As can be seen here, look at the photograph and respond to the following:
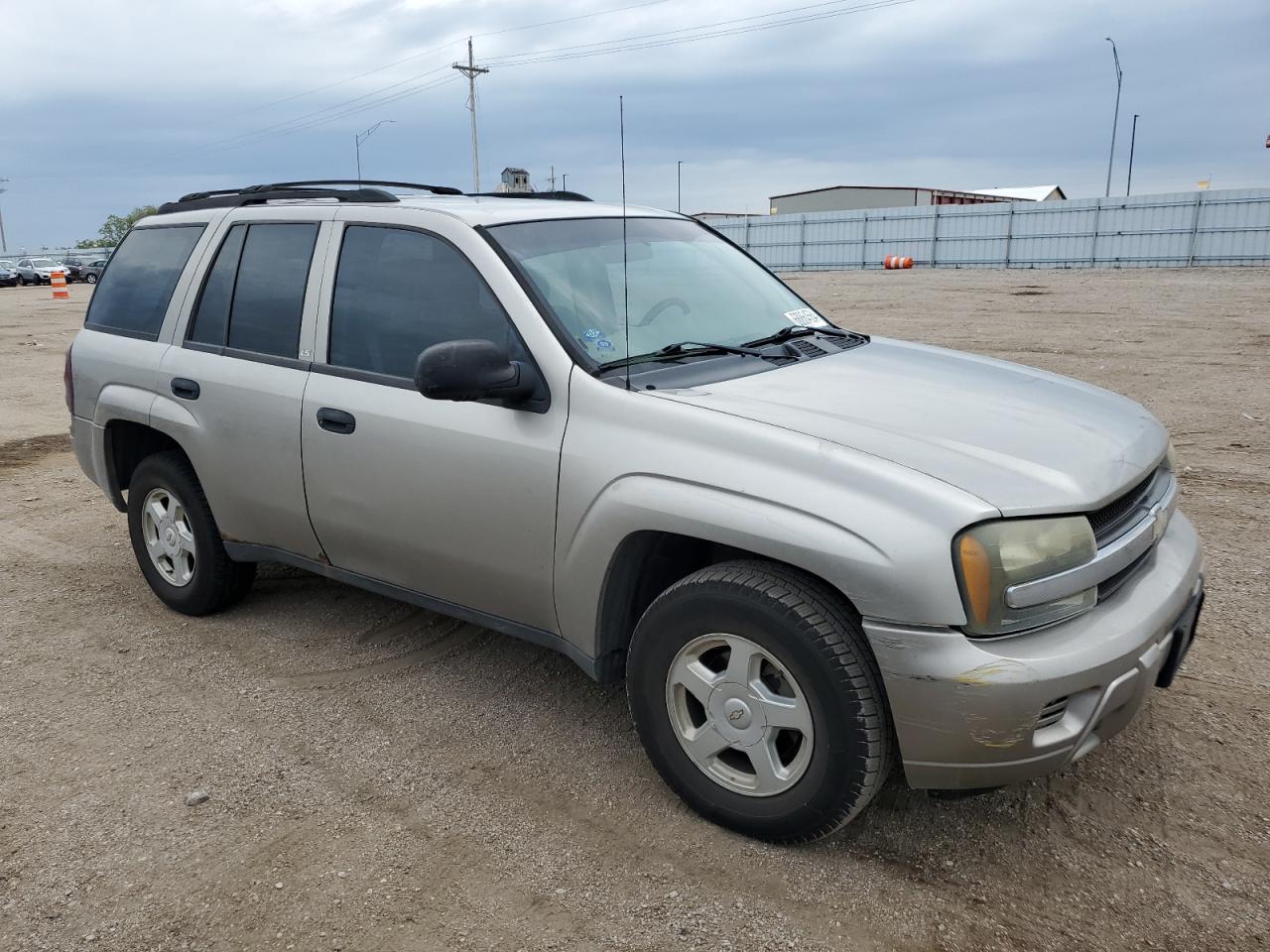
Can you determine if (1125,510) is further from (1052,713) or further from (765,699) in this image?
(765,699)

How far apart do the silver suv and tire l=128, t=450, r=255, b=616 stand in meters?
0.02

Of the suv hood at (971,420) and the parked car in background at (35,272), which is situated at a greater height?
the suv hood at (971,420)

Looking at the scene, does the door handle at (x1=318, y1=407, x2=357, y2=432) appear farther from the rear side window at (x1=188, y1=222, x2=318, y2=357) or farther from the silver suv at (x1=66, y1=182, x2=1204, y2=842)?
the rear side window at (x1=188, y1=222, x2=318, y2=357)

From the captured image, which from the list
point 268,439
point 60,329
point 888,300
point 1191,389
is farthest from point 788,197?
point 268,439

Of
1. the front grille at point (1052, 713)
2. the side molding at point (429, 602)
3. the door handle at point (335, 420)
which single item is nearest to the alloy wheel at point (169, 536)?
the side molding at point (429, 602)

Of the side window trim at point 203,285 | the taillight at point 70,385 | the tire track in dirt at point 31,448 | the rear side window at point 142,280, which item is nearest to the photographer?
the side window trim at point 203,285

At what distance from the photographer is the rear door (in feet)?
12.8

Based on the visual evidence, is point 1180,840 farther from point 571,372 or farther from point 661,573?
point 571,372

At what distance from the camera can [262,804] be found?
3182 mm

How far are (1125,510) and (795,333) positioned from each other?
1.42 meters

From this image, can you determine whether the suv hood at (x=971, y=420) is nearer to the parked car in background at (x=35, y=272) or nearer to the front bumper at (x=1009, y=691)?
the front bumper at (x=1009, y=691)

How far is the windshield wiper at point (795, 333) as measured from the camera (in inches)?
145

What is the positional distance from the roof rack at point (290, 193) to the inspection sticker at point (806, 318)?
160 cm

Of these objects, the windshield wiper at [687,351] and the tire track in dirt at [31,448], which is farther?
the tire track in dirt at [31,448]
